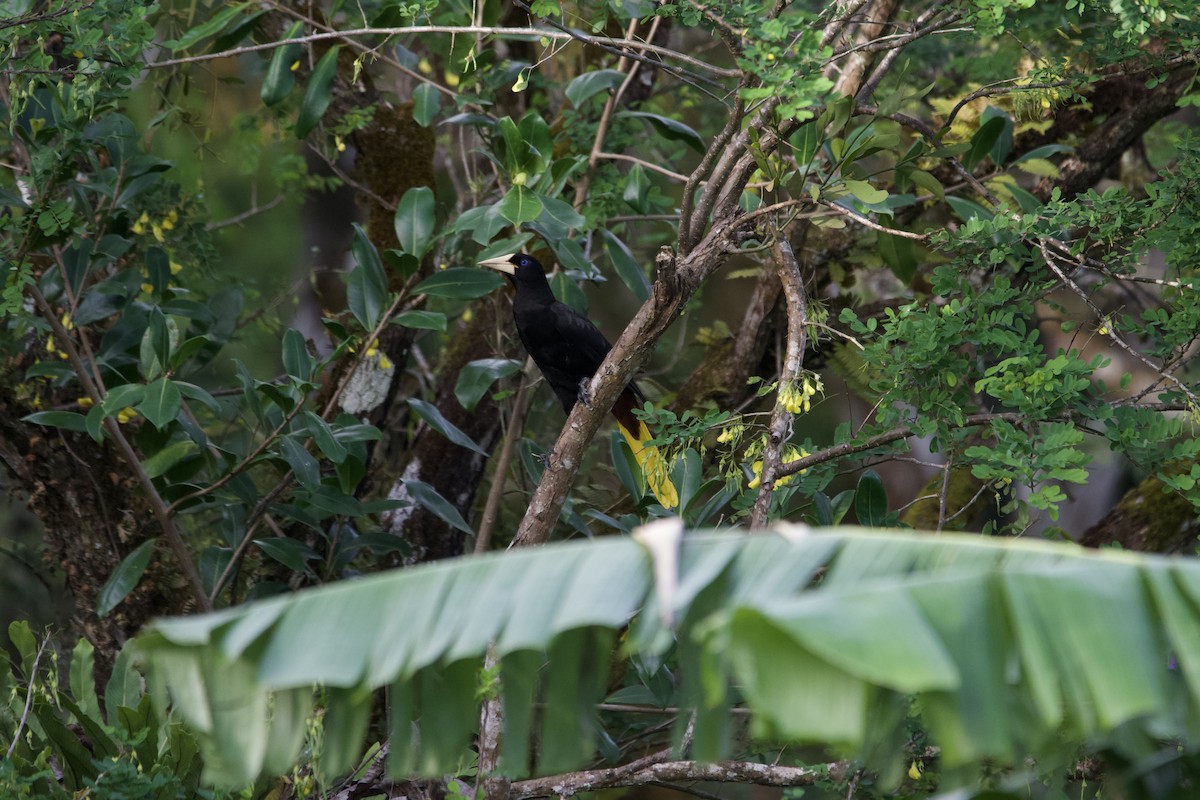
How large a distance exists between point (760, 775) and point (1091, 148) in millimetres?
2838

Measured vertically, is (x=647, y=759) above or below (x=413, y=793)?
above

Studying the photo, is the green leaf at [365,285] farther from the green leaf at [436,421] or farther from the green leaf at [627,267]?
the green leaf at [627,267]

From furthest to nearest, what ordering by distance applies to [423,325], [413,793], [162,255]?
[162,255]
[423,325]
[413,793]

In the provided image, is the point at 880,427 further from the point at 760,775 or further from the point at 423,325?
the point at 423,325

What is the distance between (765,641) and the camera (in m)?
1.01

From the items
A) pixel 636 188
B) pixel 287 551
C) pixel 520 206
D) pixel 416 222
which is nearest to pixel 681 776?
pixel 520 206

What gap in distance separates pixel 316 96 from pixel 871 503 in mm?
2196

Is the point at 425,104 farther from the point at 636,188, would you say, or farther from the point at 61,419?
the point at 61,419

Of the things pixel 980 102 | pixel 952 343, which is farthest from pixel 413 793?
pixel 980 102

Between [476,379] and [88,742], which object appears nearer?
[88,742]

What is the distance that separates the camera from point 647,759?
2854mm

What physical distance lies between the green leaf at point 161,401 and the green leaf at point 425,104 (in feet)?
4.03

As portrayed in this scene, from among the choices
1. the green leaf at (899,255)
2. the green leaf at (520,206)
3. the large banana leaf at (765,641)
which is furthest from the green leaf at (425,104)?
the large banana leaf at (765,641)

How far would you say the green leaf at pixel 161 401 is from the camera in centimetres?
315
